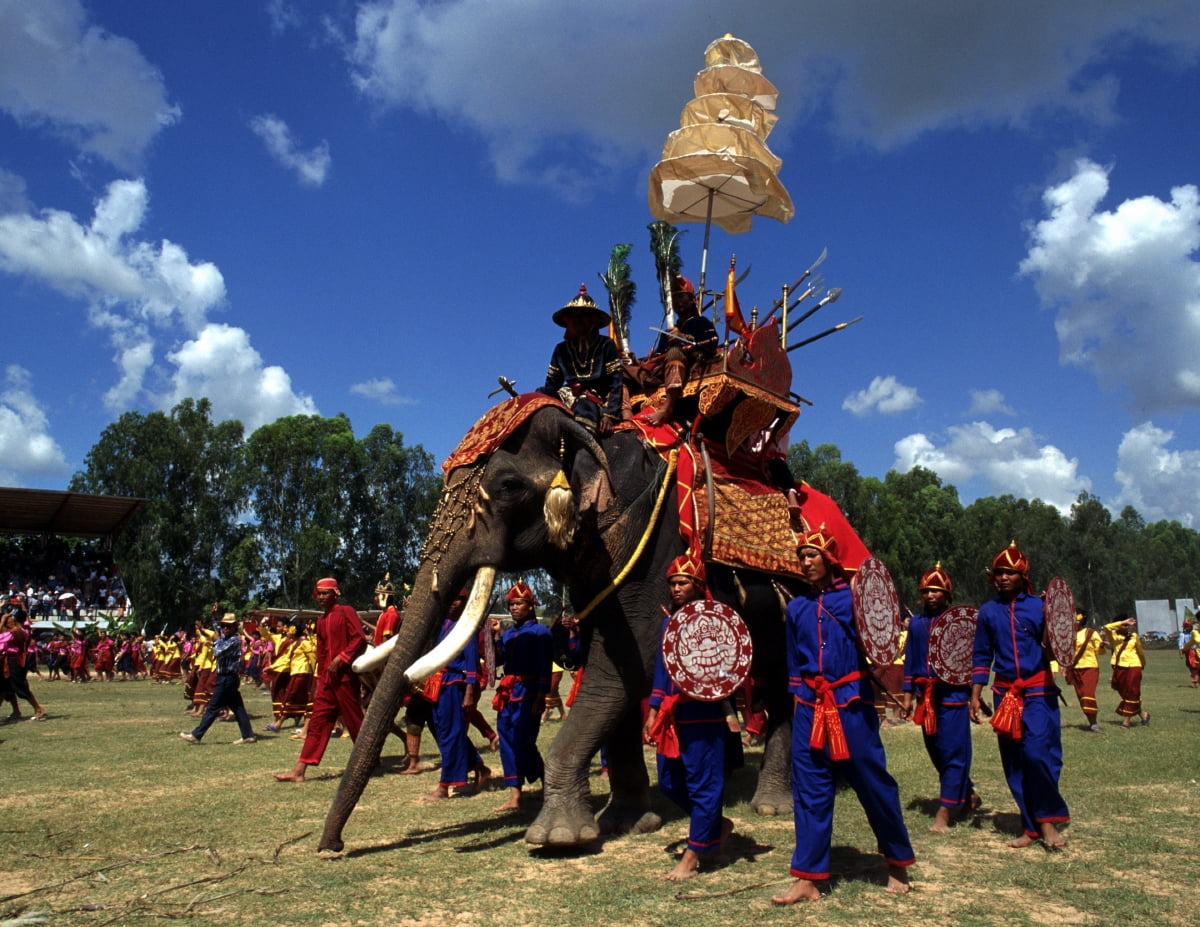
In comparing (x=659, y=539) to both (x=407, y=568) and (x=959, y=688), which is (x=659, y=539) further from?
(x=407, y=568)

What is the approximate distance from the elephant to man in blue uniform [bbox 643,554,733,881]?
0.70 metres

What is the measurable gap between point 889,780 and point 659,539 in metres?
2.34

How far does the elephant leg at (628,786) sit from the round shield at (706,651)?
1.30 meters

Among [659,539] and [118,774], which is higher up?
[659,539]

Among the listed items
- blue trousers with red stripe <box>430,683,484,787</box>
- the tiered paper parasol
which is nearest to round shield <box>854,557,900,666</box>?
blue trousers with red stripe <box>430,683,484,787</box>

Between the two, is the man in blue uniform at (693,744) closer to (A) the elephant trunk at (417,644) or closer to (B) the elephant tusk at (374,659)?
(A) the elephant trunk at (417,644)

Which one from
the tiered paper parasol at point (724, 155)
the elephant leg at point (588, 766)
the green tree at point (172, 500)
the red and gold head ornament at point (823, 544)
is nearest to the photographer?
the red and gold head ornament at point (823, 544)

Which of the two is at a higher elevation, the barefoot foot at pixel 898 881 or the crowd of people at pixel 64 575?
the crowd of people at pixel 64 575

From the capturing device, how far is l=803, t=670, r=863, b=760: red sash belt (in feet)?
15.3

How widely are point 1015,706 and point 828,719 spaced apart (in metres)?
1.98

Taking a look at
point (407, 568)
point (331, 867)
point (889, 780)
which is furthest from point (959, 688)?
point (407, 568)

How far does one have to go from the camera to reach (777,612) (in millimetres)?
7168

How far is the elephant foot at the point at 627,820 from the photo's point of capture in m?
6.39

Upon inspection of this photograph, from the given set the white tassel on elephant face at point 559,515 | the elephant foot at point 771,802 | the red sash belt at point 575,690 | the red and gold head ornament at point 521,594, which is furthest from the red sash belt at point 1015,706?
the red and gold head ornament at point 521,594
